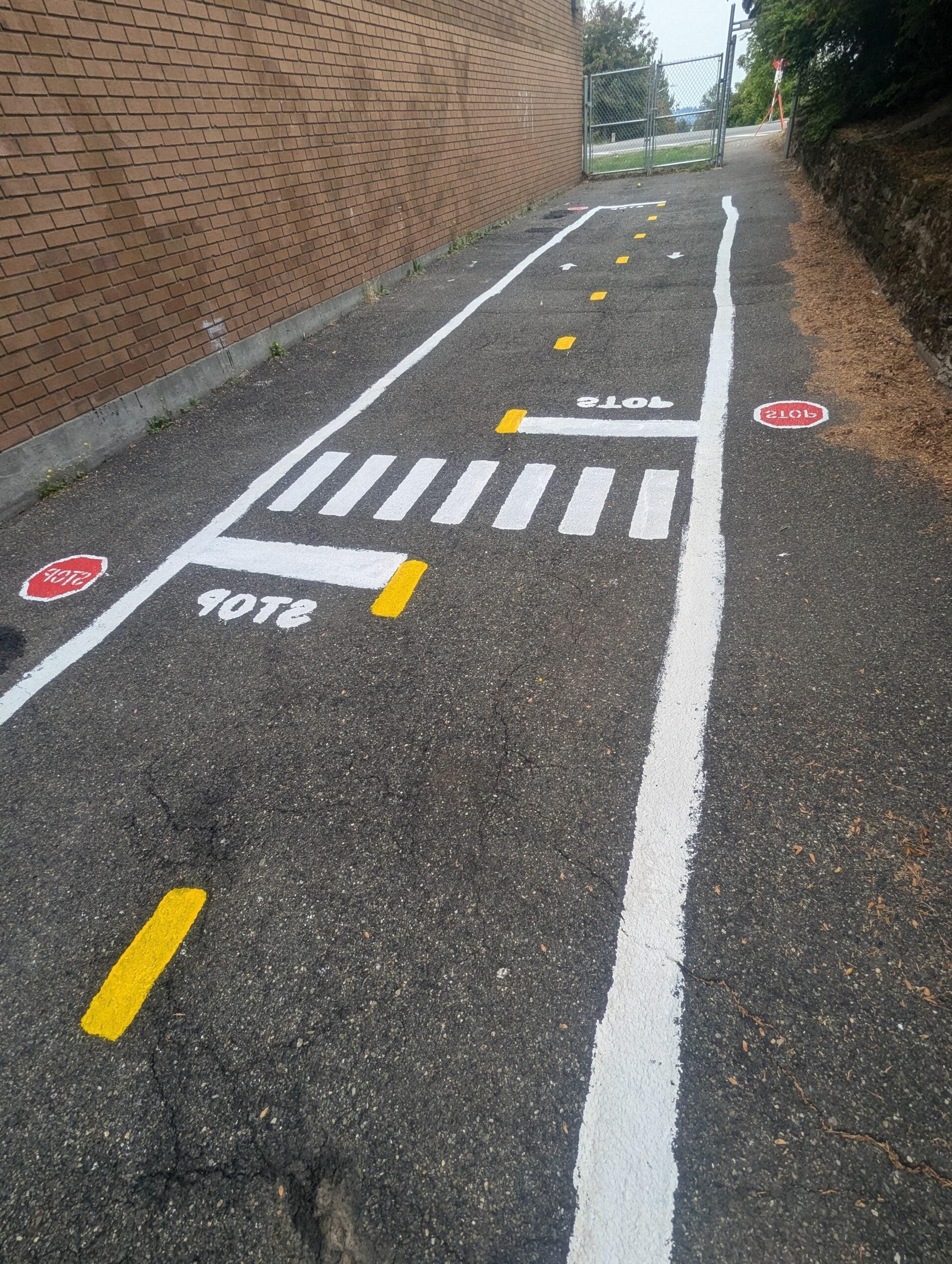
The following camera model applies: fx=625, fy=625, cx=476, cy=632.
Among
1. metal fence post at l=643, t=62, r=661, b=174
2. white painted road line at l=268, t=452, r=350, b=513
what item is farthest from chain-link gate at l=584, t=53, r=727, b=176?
white painted road line at l=268, t=452, r=350, b=513

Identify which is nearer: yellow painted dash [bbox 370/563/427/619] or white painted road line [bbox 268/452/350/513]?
yellow painted dash [bbox 370/563/427/619]

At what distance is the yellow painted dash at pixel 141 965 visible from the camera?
199 cm

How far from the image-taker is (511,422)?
5.31 m

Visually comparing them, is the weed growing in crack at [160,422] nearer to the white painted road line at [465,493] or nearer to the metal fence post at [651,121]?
the white painted road line at [465,493]

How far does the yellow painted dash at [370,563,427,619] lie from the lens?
353 centimetres

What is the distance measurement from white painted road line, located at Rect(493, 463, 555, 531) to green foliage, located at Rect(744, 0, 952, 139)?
6.72 m

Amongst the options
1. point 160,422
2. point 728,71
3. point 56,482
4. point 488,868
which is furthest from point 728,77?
point 488,868

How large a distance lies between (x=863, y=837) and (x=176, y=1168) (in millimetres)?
2366

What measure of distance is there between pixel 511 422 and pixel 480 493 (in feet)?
3.96

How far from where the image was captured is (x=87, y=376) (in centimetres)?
504

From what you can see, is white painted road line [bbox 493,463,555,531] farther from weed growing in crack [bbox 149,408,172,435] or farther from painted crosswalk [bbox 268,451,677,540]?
weed growing in crack [bbox 149,408,172,435]

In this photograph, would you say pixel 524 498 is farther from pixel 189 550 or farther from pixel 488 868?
pixel 488 868

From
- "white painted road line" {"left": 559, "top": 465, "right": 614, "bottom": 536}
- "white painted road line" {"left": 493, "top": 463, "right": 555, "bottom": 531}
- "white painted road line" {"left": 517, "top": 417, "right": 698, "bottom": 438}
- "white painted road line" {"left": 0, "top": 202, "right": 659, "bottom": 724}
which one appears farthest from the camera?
"white painted road line" {"left": 517, "top": 417, "right": 698, "bottom": 438}

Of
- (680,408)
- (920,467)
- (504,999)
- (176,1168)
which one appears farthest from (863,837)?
(680,408)
